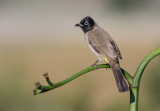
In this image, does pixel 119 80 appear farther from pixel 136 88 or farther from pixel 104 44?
pixel 136 88

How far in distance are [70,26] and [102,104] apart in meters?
25.7

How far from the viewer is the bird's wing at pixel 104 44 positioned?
13.3 ft

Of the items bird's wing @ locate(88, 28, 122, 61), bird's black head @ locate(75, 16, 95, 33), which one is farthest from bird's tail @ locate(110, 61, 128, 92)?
bird's black head @ locate(75, 16, 95, 33)

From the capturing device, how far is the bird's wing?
159 inches

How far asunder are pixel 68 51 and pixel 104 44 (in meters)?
19.6

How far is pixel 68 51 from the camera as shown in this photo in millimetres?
23781

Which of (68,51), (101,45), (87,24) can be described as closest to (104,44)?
Result: (101,45)

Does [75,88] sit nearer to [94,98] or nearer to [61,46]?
[94,98]

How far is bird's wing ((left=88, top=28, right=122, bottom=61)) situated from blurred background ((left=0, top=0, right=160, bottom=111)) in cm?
245

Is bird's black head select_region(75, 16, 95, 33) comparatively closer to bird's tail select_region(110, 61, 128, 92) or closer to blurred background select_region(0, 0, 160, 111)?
bird's tail select_region(110, 61, 128, 92)

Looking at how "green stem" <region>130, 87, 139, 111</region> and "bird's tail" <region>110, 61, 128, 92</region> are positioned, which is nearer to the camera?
"green stem" <region>130, 87, 139, 111</region>

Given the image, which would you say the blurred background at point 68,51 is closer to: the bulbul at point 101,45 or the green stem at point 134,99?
the bulbul at point 101,45

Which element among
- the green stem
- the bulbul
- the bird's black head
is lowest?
the green stem

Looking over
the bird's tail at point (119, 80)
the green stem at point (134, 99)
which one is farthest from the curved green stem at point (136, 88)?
the bird's tail at point (119, 80)
